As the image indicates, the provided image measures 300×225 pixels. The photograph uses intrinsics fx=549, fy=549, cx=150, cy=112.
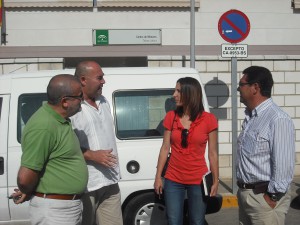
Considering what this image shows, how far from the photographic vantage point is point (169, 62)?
11102mm

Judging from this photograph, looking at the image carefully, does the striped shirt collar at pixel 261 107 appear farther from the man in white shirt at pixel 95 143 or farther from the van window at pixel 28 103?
the van window at pixel 28 103

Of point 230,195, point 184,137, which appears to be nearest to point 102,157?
point 184,137

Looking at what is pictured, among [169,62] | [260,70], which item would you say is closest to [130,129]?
[260,70]

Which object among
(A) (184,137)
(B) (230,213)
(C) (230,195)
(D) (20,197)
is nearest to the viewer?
(D) (20,197)

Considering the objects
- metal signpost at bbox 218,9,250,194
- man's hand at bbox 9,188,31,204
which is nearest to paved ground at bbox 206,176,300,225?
metal signpost at bbox 218,9,250,194

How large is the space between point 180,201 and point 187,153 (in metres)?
0.45

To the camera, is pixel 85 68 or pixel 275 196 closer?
pixel 275 196

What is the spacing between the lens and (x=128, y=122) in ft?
20.2

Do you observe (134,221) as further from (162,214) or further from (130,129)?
(130,129)

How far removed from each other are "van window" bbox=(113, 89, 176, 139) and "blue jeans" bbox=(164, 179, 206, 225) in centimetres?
124

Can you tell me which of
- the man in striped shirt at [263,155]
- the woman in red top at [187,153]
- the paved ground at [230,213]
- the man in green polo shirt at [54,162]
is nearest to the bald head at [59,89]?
the man in green polo shirt at [54,162]

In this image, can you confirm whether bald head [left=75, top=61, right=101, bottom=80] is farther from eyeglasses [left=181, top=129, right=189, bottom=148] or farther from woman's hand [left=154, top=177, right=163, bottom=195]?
woman's hand [left=154, top=177, right=163, bottom=195]

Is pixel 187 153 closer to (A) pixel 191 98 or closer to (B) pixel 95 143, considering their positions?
(A) pixel 191 98

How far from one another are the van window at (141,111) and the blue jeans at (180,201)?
1.24m
